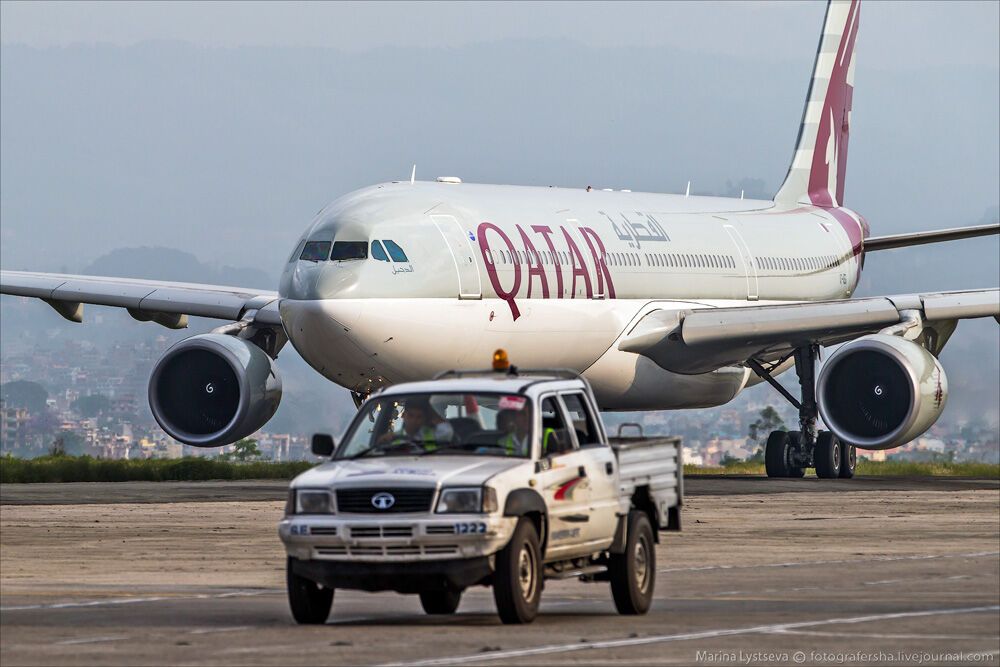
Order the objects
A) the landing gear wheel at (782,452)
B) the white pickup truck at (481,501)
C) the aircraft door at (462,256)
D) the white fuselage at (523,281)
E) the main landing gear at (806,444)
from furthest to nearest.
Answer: the landing gear wheel at (782,452), the main landing gear at (806,444), the aircraft door at (462,256), the white fuselage at (523,281), the white pickup truck at (481,501)

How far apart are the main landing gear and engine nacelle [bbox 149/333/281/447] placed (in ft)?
27.9

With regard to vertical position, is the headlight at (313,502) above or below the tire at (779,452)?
above

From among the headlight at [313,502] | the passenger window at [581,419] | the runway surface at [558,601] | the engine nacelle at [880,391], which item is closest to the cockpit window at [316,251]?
the runway surface at [558,601]

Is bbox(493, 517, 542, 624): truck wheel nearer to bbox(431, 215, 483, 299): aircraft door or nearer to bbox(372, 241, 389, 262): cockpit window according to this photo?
bbox(372, 241, 389, 262): cockpit window

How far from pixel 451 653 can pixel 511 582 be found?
1.49 metres

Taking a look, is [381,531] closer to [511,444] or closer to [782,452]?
[511,444]

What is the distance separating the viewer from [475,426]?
1455 cm

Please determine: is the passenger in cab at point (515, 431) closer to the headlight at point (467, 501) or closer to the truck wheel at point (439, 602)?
the headlight at point (467, 501)

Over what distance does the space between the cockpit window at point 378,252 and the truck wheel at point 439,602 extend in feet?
41.8

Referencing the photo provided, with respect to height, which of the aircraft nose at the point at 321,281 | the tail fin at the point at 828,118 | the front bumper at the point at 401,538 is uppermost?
the tail fin at the point at 828,118

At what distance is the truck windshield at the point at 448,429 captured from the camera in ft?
47.0

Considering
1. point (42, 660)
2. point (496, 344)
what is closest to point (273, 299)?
point (496, 344)

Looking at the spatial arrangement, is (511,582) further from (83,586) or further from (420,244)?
(420,244)

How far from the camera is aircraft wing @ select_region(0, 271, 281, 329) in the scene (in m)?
33.1
